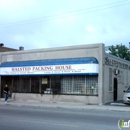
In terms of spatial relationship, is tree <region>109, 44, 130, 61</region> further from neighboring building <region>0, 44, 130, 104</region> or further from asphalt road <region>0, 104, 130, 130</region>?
asphalt road <region>0, 104, 130, 130</region>

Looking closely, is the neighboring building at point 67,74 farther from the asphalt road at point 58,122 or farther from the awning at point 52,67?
the asphalt road at point 58,122

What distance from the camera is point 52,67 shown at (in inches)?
888

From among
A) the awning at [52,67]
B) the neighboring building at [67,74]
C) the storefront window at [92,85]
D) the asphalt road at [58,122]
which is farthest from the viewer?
the storefront window at [92,85]

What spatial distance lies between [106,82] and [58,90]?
4444 millimetres

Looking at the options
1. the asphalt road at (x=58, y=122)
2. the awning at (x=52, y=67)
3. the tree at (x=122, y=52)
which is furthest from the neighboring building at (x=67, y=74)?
the tree at (x=122, y=52)

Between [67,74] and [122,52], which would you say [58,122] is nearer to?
[67,74]

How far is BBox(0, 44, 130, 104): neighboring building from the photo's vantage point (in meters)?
20.8

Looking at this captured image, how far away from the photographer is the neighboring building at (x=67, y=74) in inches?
819

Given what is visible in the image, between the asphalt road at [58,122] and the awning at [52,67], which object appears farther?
the awning at [52,67]

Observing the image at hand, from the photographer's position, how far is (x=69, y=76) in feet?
73.1

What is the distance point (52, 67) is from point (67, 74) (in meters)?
1.66

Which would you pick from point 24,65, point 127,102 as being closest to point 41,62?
point 24,65

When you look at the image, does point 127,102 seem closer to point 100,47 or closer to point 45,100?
point 100,47

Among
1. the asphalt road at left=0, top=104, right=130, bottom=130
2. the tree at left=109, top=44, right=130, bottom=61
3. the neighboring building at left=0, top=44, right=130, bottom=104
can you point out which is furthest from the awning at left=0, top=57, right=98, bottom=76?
the tree at left=109, top=44, right=130, bottom=61
